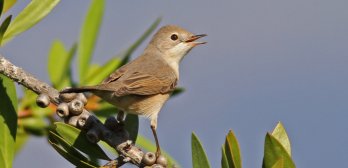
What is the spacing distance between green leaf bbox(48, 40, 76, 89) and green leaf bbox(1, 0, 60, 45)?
0.62m

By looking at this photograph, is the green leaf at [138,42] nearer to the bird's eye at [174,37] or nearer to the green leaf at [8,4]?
the green leaf at [8,4]

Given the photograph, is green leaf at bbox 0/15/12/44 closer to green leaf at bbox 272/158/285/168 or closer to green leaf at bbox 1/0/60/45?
green leaf at bbox 1/0/60/45

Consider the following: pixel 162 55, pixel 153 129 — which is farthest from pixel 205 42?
pixel 153 129

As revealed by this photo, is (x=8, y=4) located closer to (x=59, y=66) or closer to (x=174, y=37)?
(x=59, y=66)

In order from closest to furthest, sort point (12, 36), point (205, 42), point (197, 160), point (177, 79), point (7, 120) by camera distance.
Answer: point (197, 160), point (7, 120), point (12, 36), point (177, 79), point (205, 42)

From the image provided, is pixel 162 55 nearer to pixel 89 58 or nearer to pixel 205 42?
pixel 205 42

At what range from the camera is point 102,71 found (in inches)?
143

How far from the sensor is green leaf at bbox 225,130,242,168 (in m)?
2.05

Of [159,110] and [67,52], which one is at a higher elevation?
[67,52]

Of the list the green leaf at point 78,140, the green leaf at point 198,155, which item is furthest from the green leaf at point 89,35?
the green leaf at point 198,155

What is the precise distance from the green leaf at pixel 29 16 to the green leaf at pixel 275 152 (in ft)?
4.37

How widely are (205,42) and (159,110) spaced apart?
5.00ft

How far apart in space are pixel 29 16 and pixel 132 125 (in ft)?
2.37

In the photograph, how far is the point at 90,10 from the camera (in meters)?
3.53
